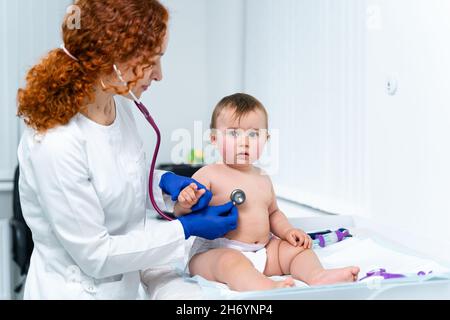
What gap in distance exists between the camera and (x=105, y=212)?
3.05 ft

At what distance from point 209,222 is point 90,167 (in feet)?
0.82

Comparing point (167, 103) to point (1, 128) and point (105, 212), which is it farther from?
point (105, 212)

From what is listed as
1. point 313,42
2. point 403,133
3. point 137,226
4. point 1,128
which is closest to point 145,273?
point 137,226

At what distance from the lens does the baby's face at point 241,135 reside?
1.10 metres

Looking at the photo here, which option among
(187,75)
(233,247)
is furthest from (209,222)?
(187,75)

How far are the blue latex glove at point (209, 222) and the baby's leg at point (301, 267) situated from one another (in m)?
0.14

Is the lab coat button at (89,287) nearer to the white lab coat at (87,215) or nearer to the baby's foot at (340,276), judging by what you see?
the white lab coat at (87,215)

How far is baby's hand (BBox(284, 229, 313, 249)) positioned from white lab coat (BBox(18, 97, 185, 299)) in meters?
0.29

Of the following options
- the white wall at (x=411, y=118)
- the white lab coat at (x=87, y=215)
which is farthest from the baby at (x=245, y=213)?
the white wall at (x=411, y=118)

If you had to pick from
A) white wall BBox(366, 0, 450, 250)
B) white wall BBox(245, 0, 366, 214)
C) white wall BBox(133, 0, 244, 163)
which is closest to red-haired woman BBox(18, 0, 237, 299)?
white wall BBox(366, 0, 450, 250)

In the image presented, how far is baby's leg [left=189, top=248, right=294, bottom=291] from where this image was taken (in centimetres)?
88

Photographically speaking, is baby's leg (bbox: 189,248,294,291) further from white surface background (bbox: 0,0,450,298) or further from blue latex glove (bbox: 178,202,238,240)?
white surface background (bbox: 0,0,450,298)

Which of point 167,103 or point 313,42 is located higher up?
point 313,42
